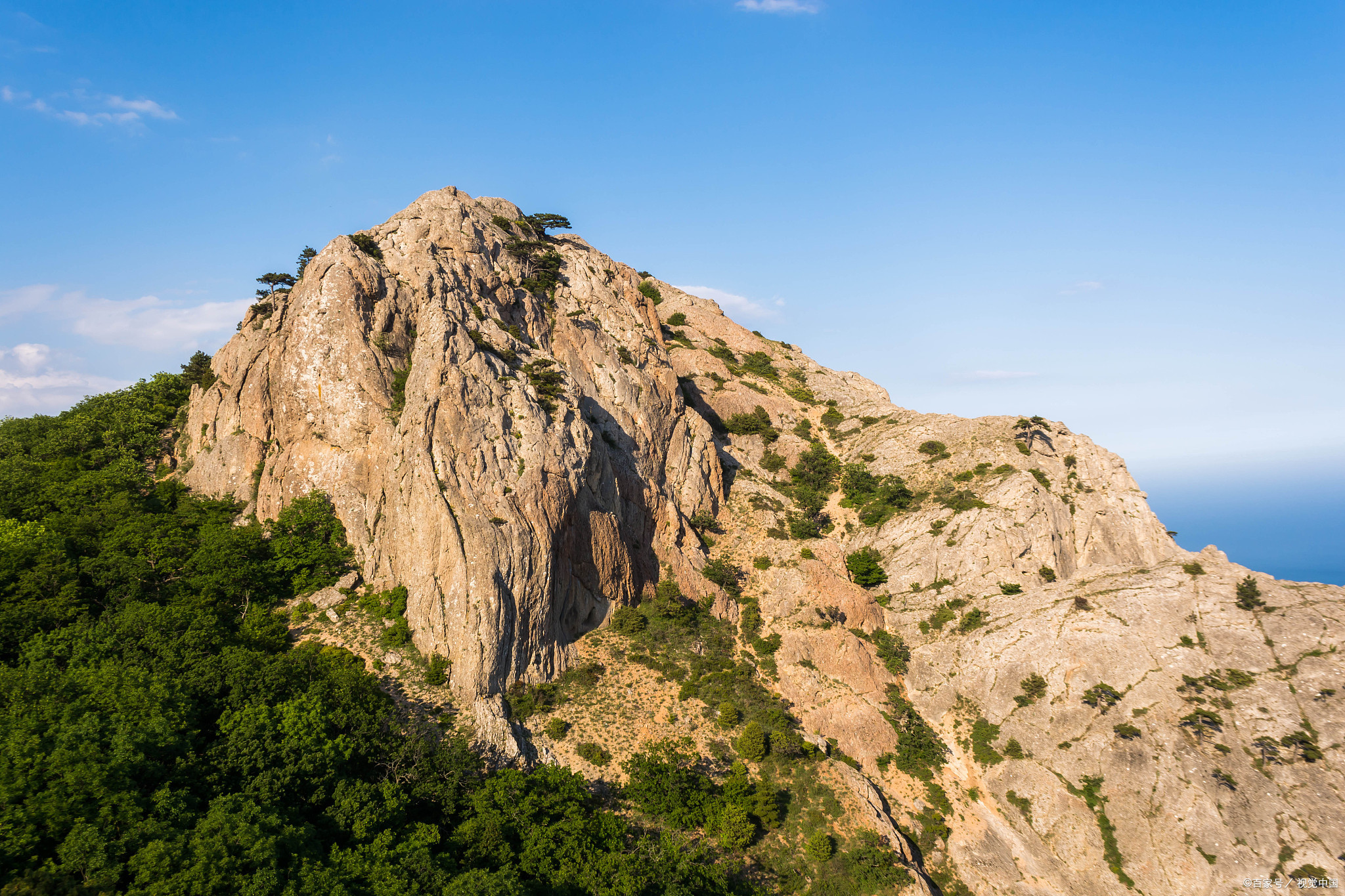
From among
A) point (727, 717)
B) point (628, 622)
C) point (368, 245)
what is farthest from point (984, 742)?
point (368, 245)

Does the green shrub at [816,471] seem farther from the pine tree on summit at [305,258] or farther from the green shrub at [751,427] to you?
the pine tree on summit at [305,258]

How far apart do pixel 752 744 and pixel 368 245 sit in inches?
2505

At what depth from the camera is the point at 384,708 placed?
42750mm

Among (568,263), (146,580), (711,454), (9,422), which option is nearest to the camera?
(146,580)

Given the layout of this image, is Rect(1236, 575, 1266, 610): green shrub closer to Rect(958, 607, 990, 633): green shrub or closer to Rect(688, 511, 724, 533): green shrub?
Rect(958, 607, 990, 633): green shrub

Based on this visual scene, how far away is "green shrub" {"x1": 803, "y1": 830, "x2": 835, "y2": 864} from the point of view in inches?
1667

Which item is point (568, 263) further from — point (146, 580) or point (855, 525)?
point (146, 580)

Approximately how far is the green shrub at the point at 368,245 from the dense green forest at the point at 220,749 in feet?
94.2

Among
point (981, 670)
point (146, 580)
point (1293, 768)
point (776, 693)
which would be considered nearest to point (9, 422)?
point (146, 580)

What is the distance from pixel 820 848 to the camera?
139 feet

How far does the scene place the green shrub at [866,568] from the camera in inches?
2657

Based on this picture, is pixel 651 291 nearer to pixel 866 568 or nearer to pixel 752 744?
Answer: pixel 866 568

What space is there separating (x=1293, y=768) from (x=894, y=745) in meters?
27.2

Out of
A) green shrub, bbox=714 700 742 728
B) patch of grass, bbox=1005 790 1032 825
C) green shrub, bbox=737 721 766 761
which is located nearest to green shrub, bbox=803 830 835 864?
green shrub, bbox=737 721 766 761
